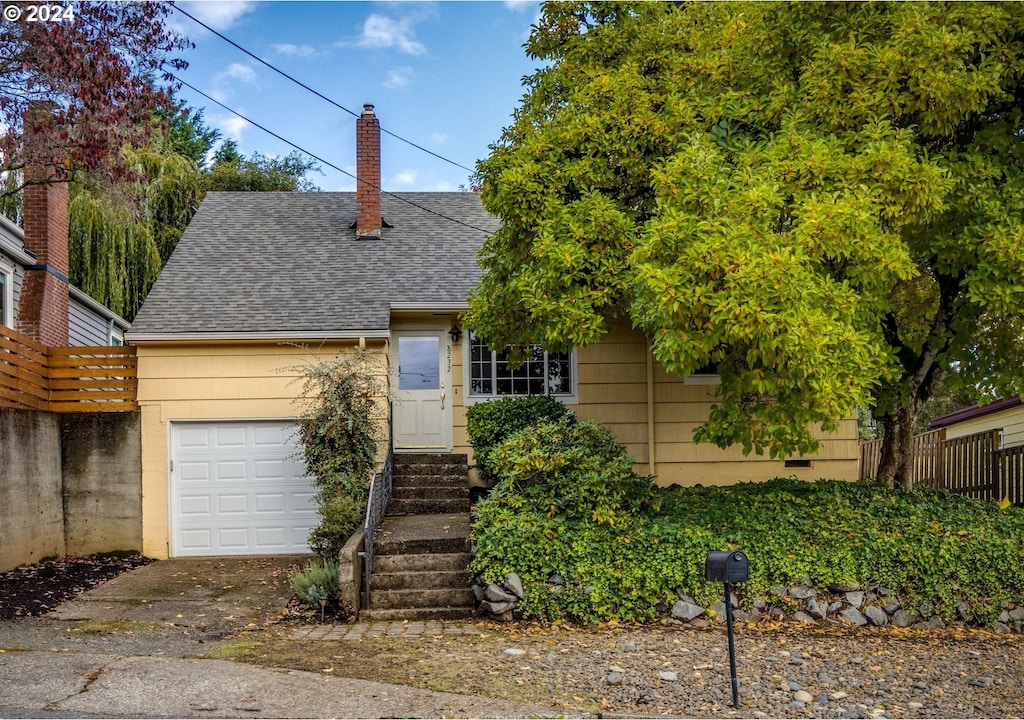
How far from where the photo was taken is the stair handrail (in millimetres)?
8555

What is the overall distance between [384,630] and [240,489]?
16.3 ft

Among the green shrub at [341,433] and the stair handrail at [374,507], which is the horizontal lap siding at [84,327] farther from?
the stair handrail at [374,507]

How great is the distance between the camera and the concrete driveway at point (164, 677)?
5242mm

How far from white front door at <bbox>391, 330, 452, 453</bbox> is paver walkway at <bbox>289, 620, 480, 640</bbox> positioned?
15.6 ft

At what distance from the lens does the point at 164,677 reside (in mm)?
5879

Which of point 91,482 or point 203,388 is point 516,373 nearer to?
point 203,388

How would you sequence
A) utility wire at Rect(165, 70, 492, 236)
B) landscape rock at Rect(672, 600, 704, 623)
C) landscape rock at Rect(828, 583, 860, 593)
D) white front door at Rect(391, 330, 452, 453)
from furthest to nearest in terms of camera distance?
1. white front door at Rect(391, 330, 452, 453)
2. utility wire at Rect(165, 70, 492, 236)
3. landscape rock at Rect(828, 583, 860, 593)
4. landscape rock at Rect(672, 600, 704, 623)

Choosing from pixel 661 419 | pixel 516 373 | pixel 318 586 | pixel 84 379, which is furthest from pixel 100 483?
pixel 661 419

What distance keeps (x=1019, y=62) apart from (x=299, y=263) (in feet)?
33.1

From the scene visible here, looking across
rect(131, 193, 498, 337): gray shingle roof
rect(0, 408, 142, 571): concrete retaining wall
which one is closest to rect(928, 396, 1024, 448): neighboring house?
rect(131, 193, 498, 337): gray shingle roof

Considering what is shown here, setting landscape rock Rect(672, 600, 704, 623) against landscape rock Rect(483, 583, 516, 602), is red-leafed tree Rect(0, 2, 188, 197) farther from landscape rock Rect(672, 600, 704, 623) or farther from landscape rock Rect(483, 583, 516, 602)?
landscape rock Rect(672, 600, 704, 623)

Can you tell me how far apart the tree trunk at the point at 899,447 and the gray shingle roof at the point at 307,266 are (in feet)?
20.3

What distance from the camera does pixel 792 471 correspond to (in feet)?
42.2

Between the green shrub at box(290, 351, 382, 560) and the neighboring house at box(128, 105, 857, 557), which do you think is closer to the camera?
the green shrub at box(290, 351, 382, 560)
